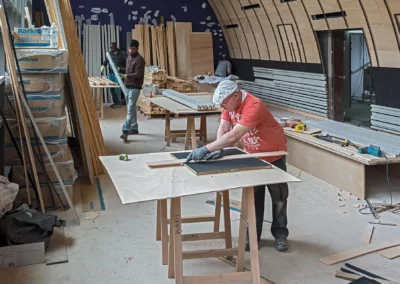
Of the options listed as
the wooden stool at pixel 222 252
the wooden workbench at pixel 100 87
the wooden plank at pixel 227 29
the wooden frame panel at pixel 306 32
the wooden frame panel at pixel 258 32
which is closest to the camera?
the wooden stool at pixel 222 252

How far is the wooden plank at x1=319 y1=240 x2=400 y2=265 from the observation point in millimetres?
3857

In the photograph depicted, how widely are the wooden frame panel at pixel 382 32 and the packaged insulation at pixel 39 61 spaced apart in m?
4.96

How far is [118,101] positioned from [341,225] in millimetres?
8939

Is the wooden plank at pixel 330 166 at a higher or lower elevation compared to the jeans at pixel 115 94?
lower

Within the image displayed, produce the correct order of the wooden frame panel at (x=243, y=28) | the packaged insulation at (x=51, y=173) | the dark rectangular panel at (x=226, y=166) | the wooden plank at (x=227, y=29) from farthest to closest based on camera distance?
1. the wooden plank at (x=227, y=29)
2. the wooden frame panel at (x=243, y=28)
3. the packaged insulation at (x=51, y=173)
4. the dark rectangular panel at (x=226, y=166)

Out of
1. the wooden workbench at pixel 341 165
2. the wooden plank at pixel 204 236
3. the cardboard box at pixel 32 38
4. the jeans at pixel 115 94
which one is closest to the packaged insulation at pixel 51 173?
the cardboard box at pixel 32 38

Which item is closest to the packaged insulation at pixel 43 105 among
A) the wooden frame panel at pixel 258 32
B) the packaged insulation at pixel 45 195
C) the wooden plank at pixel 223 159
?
the packaged insulation at pixel 45 195

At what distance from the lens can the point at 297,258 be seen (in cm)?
394

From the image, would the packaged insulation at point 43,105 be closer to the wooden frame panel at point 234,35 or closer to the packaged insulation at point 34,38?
the packaged insulation at point 34,38

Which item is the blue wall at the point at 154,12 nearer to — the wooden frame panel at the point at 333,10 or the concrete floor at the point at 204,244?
the wooden frame panel at the point at 333,10

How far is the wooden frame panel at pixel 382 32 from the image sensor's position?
24.4 feet

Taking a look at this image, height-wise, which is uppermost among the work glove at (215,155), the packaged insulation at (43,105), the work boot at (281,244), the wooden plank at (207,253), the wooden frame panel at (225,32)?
the wooden frame panel at (225,32)

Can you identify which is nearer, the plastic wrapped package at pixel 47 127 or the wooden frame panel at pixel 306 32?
A: the plastic wrapped package at pixel 47 127

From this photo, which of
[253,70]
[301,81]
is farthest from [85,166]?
[253,70]
